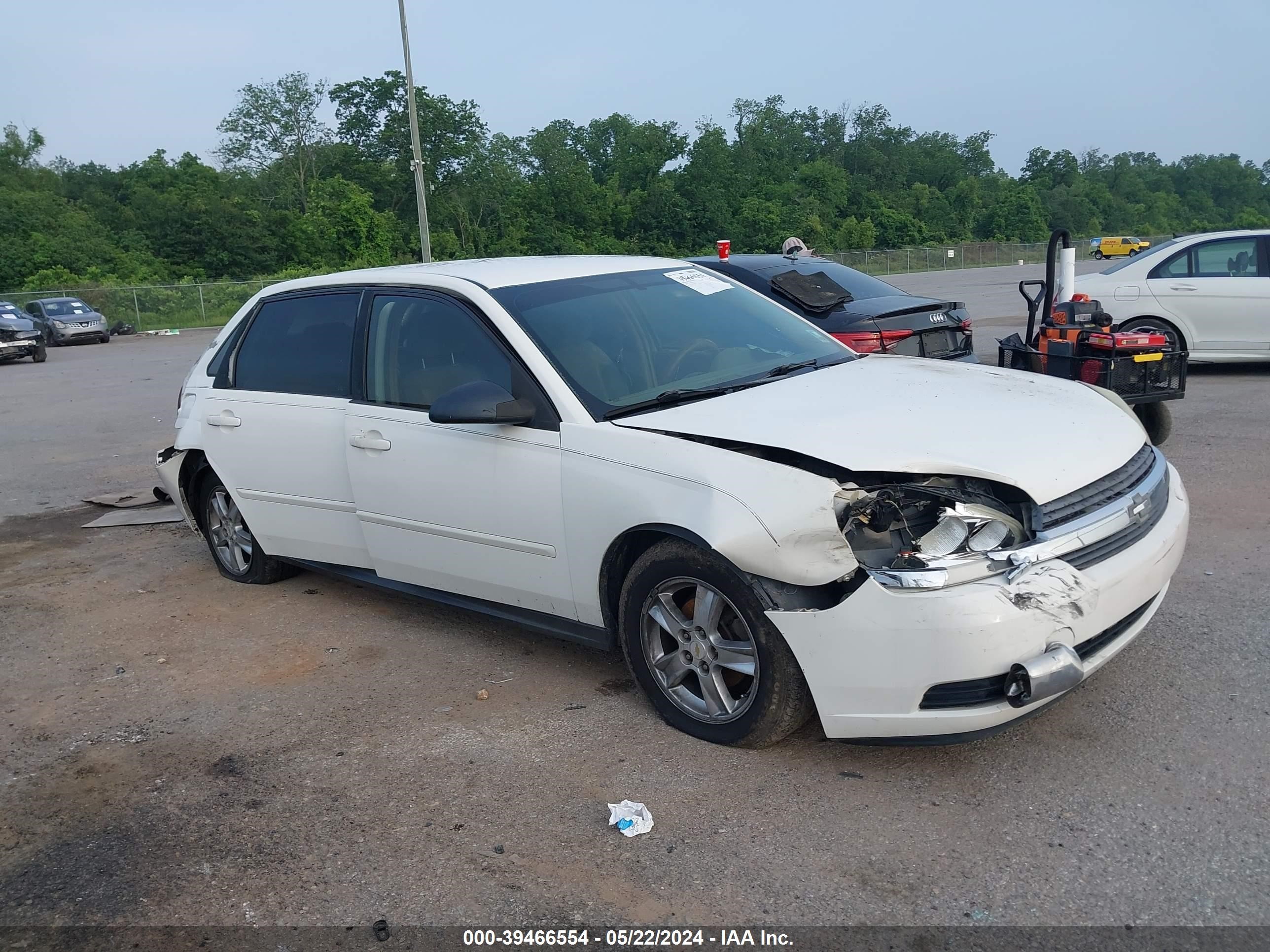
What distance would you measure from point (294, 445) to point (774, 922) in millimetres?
3441

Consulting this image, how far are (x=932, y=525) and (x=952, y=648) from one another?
0.48m

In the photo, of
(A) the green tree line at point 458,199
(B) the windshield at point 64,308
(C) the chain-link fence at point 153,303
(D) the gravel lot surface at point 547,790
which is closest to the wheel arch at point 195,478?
(D) the gravel lot surface at point 547,790

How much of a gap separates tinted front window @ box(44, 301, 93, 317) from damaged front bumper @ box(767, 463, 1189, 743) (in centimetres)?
3491

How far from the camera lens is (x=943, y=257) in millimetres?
66375

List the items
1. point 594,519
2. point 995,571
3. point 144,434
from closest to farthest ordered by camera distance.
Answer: point 995,571
point 594,519
point 144,434

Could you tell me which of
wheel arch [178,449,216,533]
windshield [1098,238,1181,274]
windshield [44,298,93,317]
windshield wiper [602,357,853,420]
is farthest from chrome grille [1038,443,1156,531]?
windshield [44,298,93,317]

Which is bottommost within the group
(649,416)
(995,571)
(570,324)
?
(995,571)

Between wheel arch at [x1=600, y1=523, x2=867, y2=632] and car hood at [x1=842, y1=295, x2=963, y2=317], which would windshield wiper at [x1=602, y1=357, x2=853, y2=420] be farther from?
car hood at [x1=842, y1=295, x2=963, y2=317]

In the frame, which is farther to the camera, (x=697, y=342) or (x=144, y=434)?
(x=144, y=434)

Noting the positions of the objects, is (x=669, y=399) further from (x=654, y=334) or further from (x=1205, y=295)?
(x=1205, y=295)

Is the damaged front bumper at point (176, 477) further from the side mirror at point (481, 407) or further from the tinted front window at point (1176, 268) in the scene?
the tinted front window at point (1176, 268)

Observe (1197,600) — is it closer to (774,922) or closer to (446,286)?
(774,922)

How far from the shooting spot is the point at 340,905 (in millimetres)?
3068

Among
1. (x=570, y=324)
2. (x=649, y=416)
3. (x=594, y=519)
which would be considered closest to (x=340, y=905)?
(x=594, y=519)
